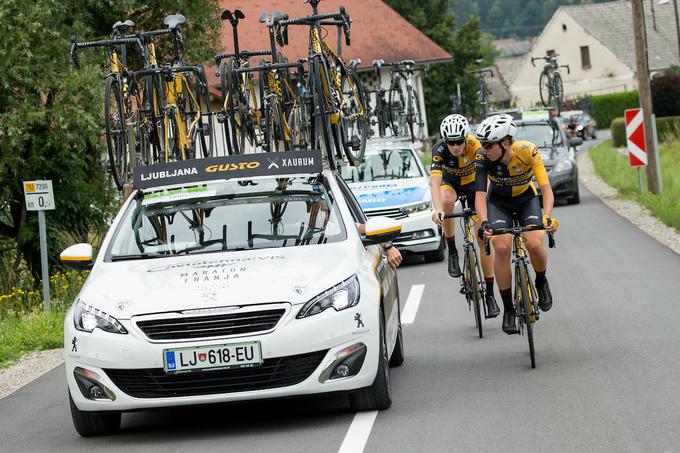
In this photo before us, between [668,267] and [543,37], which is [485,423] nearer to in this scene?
[668,267]

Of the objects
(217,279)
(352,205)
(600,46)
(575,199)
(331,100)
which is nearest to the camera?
(217,279)

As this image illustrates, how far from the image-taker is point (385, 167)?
20.1 meters

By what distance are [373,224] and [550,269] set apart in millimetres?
8446

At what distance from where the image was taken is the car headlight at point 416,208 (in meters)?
18.9

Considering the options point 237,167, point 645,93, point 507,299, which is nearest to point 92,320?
point 237,167

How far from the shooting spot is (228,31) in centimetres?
5559

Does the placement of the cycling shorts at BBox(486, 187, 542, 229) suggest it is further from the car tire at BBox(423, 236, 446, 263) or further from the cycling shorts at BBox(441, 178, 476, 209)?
the car tire at BBox(423, 236, 446, 263)

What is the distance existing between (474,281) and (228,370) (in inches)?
178

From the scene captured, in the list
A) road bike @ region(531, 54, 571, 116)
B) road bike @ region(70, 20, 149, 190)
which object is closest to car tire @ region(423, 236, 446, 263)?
road bike @ region(70, 20, 149, 190)

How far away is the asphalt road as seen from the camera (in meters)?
7.67

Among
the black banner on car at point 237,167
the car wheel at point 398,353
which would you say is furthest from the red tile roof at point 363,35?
the black banner on car at point 237,167

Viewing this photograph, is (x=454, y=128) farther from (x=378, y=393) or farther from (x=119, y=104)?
(x=378, y=393)

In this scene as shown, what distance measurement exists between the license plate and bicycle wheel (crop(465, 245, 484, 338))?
4.38 m

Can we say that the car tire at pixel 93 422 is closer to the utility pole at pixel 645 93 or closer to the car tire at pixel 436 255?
the car tire at pixel 436 255
